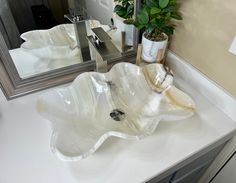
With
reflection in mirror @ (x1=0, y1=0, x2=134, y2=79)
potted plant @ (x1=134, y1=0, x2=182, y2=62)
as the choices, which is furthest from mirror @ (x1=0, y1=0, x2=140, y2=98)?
potted plant @ (x1=134, y1=0, x2=182, y2=62)

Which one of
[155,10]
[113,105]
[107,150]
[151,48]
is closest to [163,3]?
[155,10]

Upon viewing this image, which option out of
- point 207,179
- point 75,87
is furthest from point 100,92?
point 207,179

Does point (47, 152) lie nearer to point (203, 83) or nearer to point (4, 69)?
point (4, 69)

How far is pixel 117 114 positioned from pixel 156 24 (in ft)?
1.27

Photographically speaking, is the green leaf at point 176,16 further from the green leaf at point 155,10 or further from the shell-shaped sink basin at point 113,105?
the shell-shaped sink basin at point 113,105

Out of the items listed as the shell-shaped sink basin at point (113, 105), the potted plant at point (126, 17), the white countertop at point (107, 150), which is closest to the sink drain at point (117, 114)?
the shell-shaped sink basin at point (113, 105)

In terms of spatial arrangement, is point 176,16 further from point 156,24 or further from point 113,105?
point 113,105

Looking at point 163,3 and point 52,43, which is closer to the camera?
point 163,3

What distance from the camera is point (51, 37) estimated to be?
0.79 meters

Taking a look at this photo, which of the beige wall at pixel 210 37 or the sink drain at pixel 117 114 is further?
the sink drain at pixel 117 114

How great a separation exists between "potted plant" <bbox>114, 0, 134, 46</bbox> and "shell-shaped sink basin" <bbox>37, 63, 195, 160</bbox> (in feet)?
0.66

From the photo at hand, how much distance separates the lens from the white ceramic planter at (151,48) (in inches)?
30.7

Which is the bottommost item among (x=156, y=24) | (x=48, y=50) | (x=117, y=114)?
(x=117, y=114)

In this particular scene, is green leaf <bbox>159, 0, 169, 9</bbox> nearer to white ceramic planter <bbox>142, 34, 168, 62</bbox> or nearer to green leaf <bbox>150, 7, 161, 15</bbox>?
green leaf <bbox>150, 7, 161, 15</bbox>
